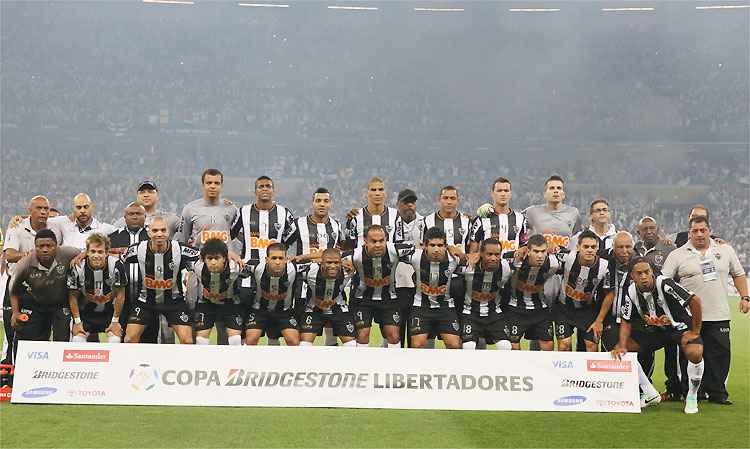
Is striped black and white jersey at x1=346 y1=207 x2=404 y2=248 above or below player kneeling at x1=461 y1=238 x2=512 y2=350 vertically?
above

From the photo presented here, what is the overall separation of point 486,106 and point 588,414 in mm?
26894

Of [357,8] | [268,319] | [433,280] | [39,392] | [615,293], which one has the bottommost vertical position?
[39,392]

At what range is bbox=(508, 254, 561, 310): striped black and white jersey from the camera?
24.7ft

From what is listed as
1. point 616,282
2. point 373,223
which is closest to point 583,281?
point 616,282

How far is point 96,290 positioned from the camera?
23.7 ft

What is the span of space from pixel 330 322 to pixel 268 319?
53 centimetres

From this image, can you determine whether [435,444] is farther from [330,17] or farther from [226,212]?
[330,17]

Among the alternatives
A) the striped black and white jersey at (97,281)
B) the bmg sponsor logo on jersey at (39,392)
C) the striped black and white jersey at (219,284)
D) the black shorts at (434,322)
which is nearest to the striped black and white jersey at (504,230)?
the black shorts at (434,322)

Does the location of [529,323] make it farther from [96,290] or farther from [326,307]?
[96,290]

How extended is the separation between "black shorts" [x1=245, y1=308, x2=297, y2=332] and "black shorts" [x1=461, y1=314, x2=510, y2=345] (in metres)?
1.45

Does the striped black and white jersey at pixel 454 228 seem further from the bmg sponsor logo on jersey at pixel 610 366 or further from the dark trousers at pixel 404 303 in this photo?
the bmg sponsor logo on jersey at pixel 610 366

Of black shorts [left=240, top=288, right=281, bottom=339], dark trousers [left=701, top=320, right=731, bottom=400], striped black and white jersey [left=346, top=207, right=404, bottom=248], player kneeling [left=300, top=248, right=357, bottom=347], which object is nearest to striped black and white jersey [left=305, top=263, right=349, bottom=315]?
player kneeling [left=300, top=248, right=357, bottom=347]

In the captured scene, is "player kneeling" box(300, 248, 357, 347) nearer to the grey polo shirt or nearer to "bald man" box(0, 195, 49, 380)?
"bald man" box(0, 195, 49, 380)

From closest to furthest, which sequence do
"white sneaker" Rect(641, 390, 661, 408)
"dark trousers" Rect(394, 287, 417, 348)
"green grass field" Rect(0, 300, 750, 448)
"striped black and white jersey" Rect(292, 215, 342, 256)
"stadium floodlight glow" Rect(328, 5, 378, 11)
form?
"green grass field" Rect(0, 300, 750, 448)
"white sneaker" Rect(641, 390, 661, 408)
"dark trousers" Rect(394, 287, 417, 348)
"striped black and white jersey" Rect(292, 215, 342, 256)
"stadium floodlight glow" Rect(328, 5, 378, 11)
